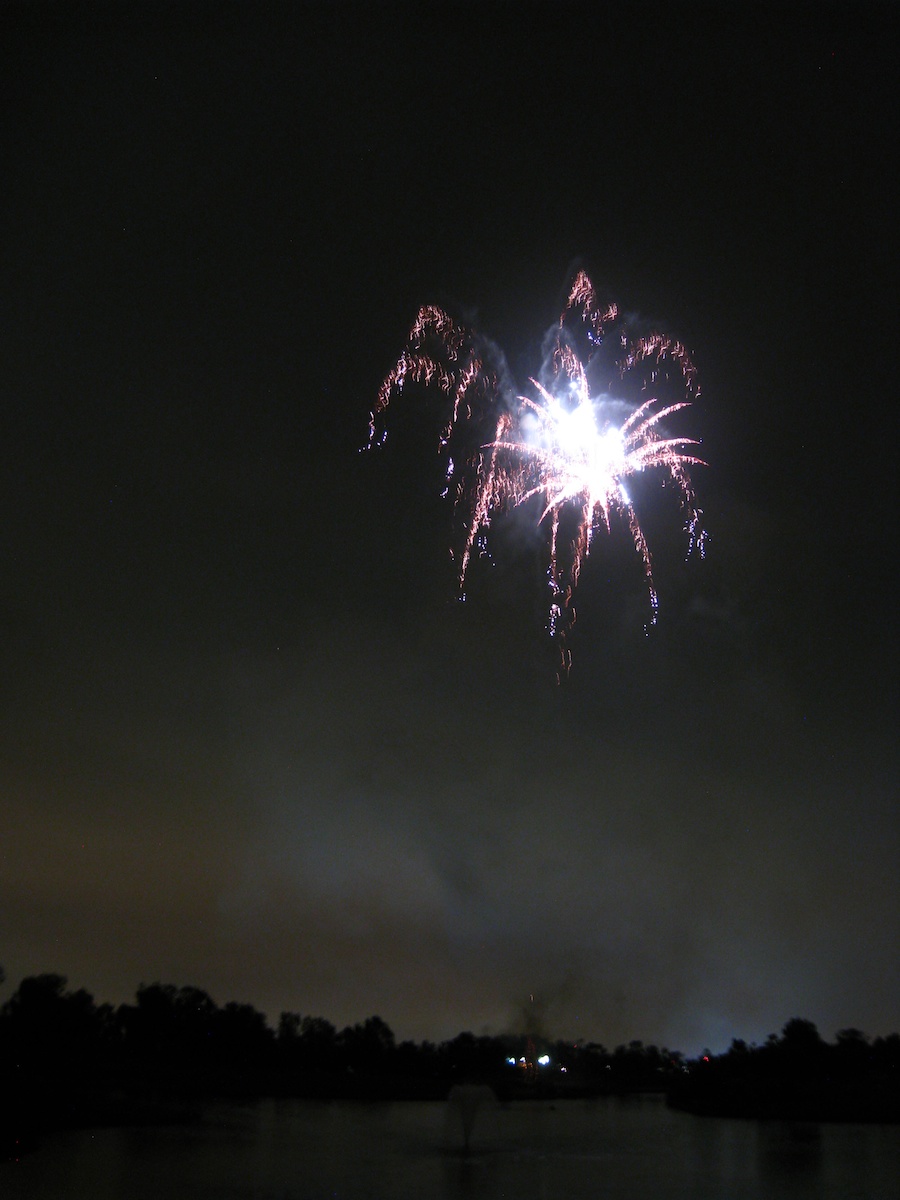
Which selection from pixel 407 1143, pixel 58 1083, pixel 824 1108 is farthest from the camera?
pixel 824 1108

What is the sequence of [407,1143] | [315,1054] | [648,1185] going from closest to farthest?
[648,1185] < [407,1143] < [315,1054]

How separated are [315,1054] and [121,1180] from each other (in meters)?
54.1

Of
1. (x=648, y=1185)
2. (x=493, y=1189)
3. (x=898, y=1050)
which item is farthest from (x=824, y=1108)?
(x=493, y=1189)

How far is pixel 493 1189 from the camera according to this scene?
23875mm

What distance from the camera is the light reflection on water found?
76.8 ft

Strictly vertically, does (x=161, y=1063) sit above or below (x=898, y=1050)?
below

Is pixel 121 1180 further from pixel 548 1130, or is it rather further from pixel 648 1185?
pixel 548 1130

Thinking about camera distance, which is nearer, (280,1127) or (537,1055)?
(280,1127)

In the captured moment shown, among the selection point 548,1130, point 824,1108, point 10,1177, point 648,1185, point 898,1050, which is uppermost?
point 898,1050

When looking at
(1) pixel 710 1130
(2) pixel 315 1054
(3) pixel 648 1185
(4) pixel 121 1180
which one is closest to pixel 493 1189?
(3) pixel 648 1185

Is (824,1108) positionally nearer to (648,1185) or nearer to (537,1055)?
(537,1055)

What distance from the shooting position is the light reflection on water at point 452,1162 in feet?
76.8

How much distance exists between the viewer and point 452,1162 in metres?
29.5

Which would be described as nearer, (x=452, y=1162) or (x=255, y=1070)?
(x=452, y=1162)
